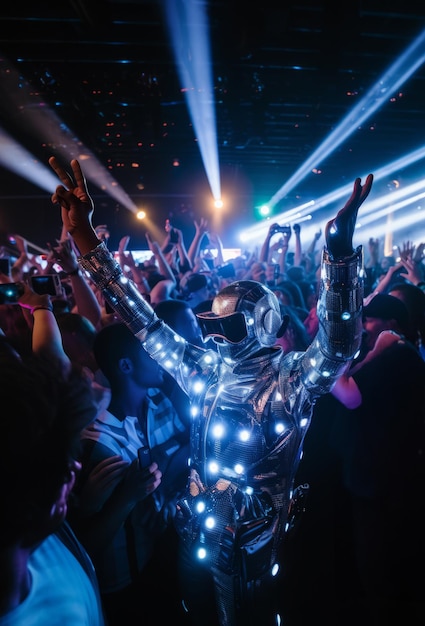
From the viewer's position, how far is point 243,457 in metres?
1.63

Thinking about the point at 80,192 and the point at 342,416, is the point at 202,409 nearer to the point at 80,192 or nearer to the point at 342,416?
the point at 80,192

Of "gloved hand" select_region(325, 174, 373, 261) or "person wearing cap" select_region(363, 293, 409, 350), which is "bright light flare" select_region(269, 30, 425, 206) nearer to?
"person wearing cap" select_region(363, 293, 409, 350)

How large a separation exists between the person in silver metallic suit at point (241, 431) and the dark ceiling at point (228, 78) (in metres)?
4.64

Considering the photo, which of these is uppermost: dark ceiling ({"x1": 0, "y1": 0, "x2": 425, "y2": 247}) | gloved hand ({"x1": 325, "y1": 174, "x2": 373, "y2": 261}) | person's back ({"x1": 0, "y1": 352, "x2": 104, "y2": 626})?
dark ceiling ({"x1": 0, "y1": 0, "x2": 425, "y2": 247})

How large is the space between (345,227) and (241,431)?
979 mm

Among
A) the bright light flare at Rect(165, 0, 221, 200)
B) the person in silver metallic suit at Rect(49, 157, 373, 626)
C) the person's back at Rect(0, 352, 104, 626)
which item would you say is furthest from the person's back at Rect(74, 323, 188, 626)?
the bright light flare at Rect(165, 0, 221, 200)

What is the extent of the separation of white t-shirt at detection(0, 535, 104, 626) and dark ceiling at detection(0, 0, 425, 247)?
224 inches

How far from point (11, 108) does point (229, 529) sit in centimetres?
989

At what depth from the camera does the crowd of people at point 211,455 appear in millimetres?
874

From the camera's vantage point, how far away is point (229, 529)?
5.20 ft

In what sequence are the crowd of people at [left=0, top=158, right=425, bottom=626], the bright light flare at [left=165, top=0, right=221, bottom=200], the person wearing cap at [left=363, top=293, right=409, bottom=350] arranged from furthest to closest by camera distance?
the bright light flare at [left=165, top=0, right=221, bottom=200] < the person wearing cap at [left=363, top=293, right=409, bottom=350] < the crowd of people at [left=0, top=158, right=425, bottom=626]

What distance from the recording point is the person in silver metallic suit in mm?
1608

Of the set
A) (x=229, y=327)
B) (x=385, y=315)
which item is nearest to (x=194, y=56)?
(x=385, y=315)

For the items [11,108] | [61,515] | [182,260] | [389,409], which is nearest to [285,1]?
[182,260]
